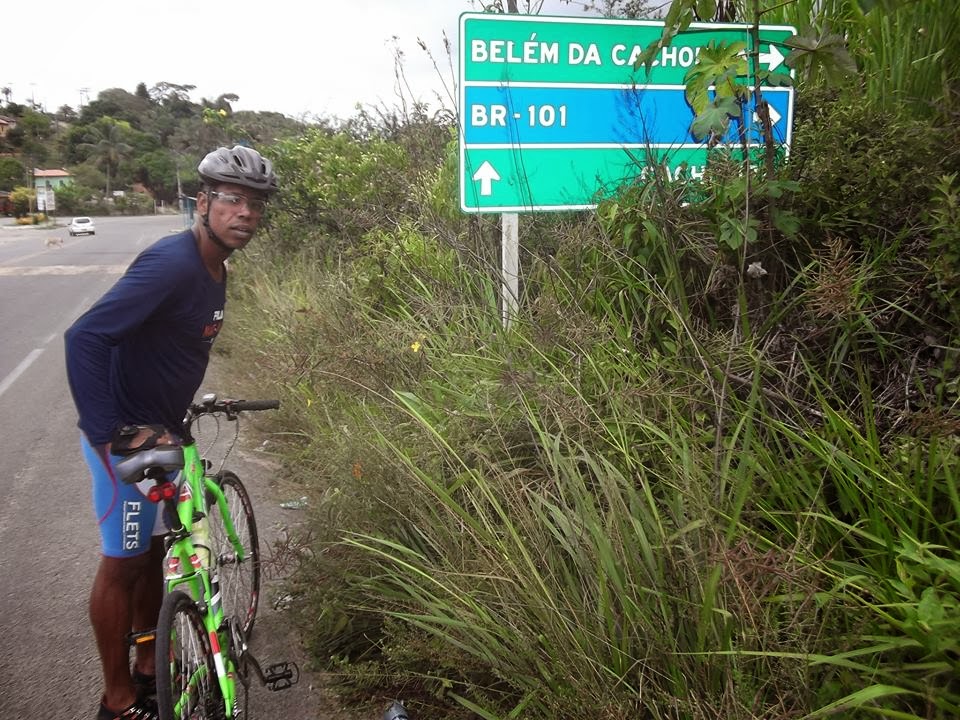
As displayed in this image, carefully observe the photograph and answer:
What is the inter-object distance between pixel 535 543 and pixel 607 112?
3278 mm

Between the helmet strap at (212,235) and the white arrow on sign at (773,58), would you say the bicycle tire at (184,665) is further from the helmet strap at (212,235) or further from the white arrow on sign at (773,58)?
the white arrow on sign at (773,58)

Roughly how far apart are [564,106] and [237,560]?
3.27 m

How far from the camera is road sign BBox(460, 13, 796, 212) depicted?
179 inches

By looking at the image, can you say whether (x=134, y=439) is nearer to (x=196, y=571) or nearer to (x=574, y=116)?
(x=196, y=571)

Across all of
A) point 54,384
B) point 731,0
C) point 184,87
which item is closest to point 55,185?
point 184,87

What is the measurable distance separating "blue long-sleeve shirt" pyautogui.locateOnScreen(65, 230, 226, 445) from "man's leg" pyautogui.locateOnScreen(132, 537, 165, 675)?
501 mm

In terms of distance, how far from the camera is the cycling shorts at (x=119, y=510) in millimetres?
2594

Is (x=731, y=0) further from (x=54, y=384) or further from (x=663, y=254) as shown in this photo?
(x=54, y=384)

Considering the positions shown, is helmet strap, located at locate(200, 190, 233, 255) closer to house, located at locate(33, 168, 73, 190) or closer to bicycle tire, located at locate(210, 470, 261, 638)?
bicycle tire, located at locate(210, 470, 261, 638)

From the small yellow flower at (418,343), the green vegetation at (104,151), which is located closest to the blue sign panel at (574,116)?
the small yellow flower at (418,343)

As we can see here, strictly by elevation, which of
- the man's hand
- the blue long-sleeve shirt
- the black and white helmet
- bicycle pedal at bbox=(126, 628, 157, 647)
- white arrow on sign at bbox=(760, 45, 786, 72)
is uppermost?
white arrow on sign at bbox=(760, 45, 786, 72)

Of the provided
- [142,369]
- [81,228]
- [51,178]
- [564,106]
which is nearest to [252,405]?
[142,369]

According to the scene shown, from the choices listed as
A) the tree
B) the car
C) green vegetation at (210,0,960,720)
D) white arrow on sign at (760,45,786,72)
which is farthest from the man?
the tree

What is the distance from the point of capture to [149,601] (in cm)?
298
